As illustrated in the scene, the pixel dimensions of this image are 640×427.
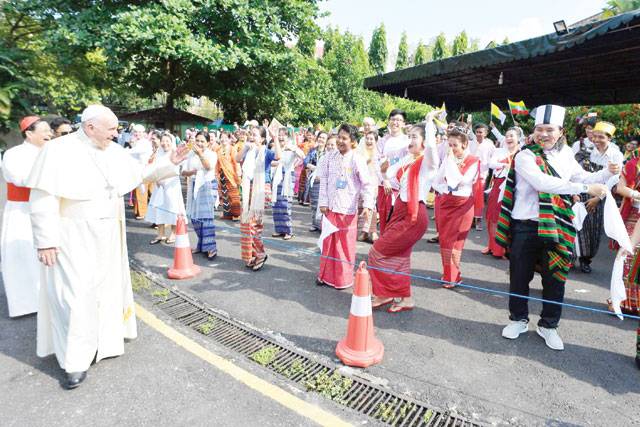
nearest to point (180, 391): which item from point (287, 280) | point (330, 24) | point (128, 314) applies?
point (128, 314)

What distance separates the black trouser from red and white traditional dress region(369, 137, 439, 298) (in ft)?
3.01

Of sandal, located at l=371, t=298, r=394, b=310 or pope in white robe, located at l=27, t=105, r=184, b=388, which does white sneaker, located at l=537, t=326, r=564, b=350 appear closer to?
sandal, located at l=371, t=298, r=394, b=310

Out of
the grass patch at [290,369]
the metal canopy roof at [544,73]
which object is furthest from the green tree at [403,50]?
the grass patch at [290,369]

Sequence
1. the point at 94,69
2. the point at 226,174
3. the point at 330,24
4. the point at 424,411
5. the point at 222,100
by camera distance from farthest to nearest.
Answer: the point at 330,24 < the point at 222,100 < the point at 94,69 < the point at 226,174 < the point at 424,411

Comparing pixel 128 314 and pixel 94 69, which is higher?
pixel 94 69

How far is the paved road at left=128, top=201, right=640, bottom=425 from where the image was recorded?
2.73 metres

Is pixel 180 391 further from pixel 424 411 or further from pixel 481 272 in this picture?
pixel 481 272

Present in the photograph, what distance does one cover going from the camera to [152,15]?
14328mm

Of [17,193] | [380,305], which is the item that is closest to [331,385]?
[380,305]

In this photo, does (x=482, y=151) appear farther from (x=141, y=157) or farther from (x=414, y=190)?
(x=141, y=157)

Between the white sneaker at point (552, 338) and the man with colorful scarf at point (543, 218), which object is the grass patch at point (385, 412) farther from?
the white sneaker at point (552, 338)

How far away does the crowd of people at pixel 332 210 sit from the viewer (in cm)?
287

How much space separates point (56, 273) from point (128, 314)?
70 cm

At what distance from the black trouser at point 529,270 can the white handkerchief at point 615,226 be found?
0.51m
